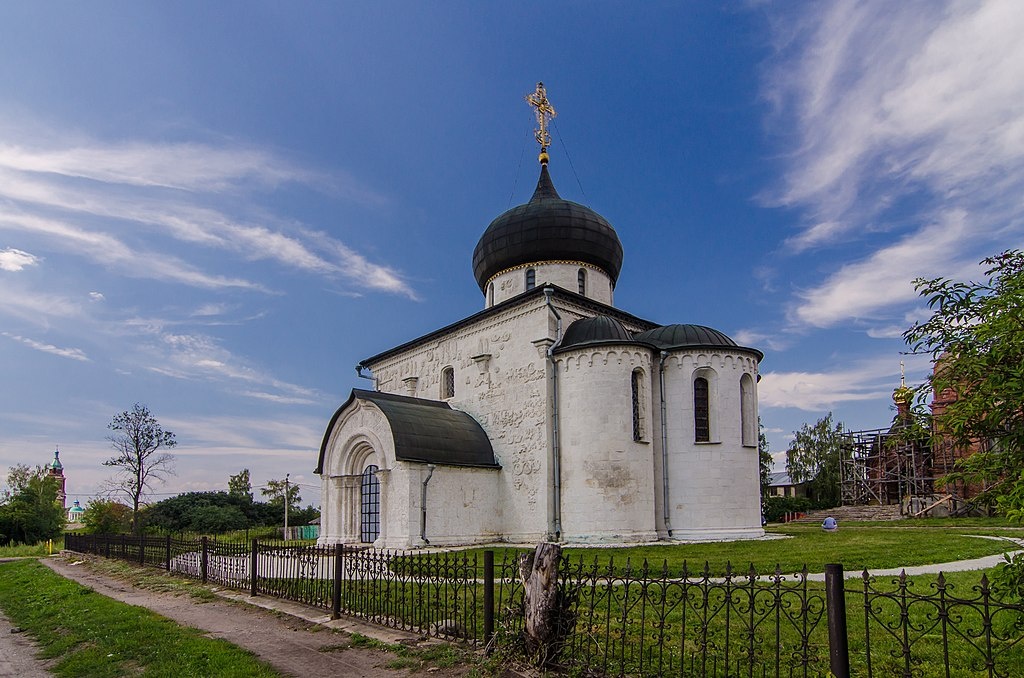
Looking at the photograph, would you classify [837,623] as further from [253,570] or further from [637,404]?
[637,404]

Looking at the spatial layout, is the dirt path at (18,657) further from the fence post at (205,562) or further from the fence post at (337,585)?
the fence post at (205,562)

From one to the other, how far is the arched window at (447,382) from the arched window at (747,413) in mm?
9004

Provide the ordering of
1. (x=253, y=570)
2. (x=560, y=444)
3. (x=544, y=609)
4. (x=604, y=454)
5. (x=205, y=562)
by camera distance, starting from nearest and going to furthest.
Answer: (x=544, y=609) < (x=253, y=570) < (x=205, y=562) < (x=604, y=454) < (x=560, y=444)

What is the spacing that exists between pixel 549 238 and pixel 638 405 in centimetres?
657

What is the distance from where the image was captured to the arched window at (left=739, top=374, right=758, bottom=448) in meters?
18.8

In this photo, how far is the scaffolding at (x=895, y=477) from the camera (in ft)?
104

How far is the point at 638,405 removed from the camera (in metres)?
18.8

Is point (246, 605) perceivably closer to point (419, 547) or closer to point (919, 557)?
point (419, 547)

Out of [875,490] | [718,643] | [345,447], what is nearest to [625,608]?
[718,643]

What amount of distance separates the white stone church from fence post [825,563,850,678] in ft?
42.4

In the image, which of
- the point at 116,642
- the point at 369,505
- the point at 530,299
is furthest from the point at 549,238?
the point at 116,642

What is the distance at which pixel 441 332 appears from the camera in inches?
907

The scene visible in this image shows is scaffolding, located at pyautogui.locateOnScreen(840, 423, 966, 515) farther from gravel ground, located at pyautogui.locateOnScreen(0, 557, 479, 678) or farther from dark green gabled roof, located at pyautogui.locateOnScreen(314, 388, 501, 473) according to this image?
gravel ground, located at pyautogui.locateOnScreen(0, 557, 479, 678)

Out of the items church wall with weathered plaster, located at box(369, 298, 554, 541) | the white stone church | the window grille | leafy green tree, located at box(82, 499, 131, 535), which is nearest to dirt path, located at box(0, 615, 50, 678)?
the white stone church
